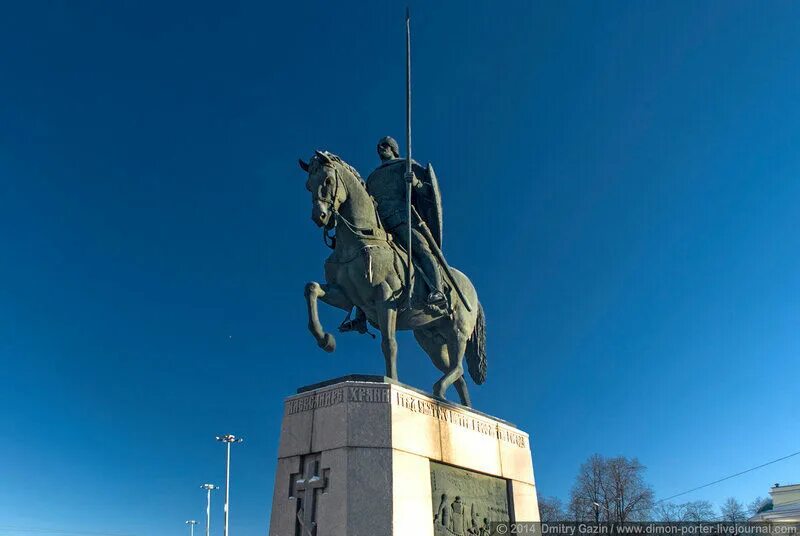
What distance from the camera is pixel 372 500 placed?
7.31 metres

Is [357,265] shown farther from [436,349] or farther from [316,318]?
[436,349]

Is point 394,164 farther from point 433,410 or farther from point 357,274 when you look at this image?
point 433,410

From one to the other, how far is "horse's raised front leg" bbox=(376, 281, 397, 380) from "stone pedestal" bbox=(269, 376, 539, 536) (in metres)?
0.86

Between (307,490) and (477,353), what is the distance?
17.1ft

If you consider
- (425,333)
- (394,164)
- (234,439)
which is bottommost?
(425,333)

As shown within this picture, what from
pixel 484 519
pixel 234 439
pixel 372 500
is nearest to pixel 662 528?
pixel 484 519

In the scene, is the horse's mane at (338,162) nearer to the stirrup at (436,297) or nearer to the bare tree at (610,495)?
the stirrup at (436,297)

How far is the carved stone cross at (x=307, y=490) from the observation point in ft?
24.5

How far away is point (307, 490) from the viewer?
7.66 m

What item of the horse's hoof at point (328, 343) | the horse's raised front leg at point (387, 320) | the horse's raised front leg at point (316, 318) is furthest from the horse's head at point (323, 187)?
the horse's hoof at point (328, 343)

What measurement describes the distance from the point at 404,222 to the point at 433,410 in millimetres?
3003

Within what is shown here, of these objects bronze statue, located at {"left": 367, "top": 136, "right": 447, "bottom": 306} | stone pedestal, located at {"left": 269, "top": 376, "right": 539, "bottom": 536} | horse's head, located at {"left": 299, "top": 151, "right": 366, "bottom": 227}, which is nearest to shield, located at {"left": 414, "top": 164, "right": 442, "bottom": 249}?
bronze statue, located at {"left": 367, "top": 136, "right": 447, "bottom": 306}

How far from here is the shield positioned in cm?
1095

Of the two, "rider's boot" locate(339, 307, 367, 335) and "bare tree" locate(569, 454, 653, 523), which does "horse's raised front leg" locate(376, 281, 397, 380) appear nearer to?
"rider's boot" locate(339, 307, 367, 335)
